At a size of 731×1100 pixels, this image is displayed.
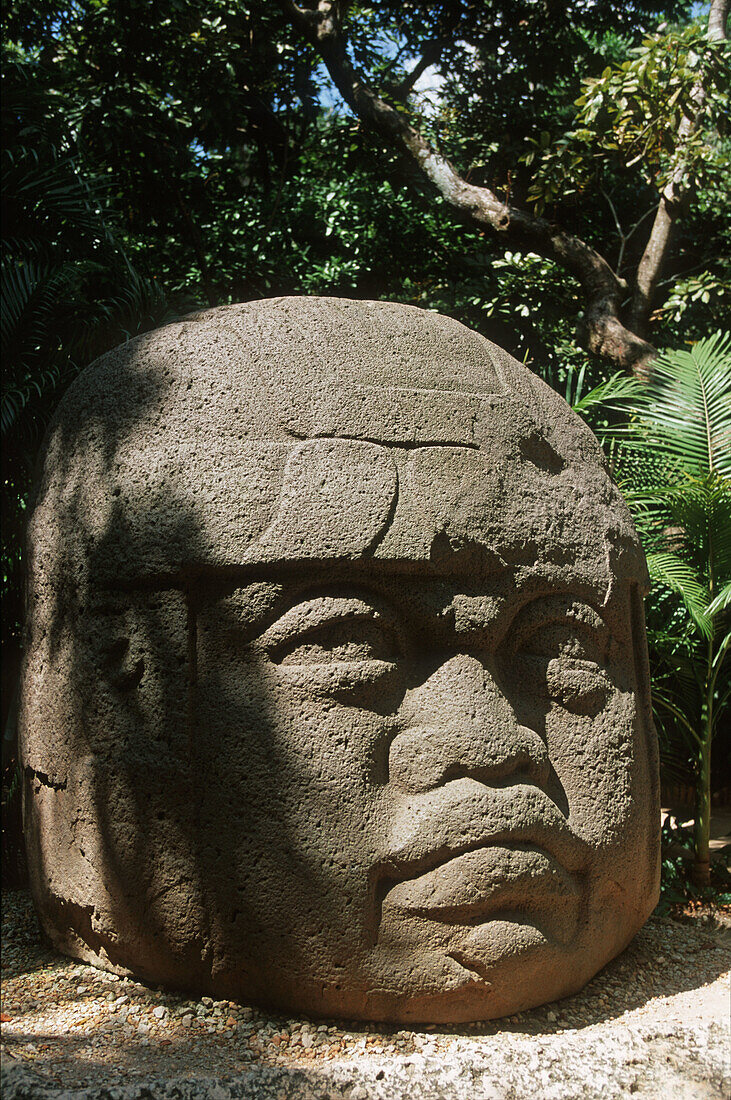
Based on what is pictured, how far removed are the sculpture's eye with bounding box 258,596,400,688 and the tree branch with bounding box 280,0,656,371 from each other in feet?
13.2

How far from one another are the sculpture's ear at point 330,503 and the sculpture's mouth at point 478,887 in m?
0.79

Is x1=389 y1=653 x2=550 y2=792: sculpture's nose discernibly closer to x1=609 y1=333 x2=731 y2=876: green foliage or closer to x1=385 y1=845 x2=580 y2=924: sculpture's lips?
x1=385 y1=845 x2=580 y2=924: sculpture's lips

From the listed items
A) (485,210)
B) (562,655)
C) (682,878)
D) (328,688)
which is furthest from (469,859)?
(485,210)

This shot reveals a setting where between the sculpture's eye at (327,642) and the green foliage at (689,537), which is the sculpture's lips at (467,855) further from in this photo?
the green foliage at (689,537)

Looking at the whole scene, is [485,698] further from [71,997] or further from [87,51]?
[87,51]

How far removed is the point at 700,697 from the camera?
157 inches

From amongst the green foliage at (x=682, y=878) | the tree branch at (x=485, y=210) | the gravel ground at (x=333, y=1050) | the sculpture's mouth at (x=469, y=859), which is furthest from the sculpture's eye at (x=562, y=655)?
the tree branch at (x=485, y=210)

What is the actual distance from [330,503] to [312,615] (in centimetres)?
28

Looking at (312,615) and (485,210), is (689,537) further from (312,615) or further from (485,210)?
(485,210)

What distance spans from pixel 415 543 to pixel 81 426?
1.03m

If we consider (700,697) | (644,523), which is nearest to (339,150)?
(644,523)

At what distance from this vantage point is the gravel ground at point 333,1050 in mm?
1951

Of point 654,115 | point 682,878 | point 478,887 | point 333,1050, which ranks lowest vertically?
point 682,878

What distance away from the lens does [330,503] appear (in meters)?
2.26
